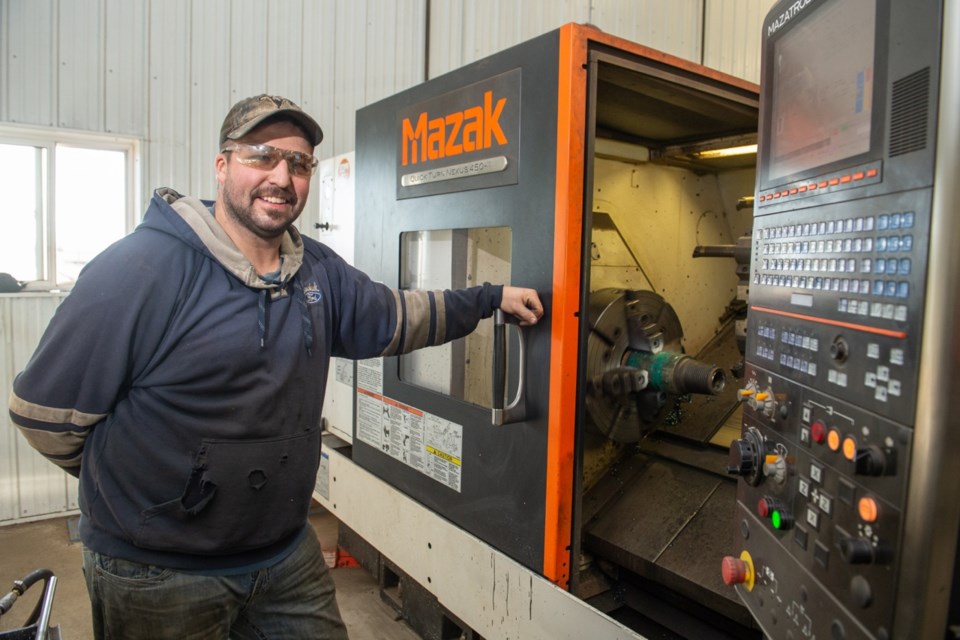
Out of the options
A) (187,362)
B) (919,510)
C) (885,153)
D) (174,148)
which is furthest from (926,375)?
(174,148)

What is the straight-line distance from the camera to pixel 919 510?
0.77 m

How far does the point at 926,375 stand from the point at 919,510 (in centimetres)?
16

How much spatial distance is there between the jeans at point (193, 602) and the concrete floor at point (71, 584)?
40.8 inches

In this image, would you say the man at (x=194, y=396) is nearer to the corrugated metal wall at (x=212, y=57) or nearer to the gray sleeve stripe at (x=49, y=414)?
the gray sleeve stripe at (x=49, y=414)

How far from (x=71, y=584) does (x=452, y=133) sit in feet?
8.80

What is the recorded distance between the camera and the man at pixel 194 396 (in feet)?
4.46

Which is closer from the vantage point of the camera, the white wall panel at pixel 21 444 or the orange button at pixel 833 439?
the orange button at pixel 833 439

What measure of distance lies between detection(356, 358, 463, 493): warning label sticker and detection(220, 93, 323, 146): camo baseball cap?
960 millimetres

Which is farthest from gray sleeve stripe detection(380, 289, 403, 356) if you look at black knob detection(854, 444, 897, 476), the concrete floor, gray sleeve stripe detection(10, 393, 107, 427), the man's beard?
the concrete floor

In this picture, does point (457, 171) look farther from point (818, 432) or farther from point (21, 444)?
point (21, 444)

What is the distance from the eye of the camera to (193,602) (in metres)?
1.44

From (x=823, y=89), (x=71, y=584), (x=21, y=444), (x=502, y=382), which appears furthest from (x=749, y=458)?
(x=21, y=444)

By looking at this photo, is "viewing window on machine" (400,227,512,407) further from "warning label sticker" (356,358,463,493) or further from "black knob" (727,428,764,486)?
"black knob" (727,428,764,486)

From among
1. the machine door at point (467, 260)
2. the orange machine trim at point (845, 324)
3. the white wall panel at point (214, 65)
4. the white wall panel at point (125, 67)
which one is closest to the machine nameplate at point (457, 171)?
the machine door at point (467, 260)
